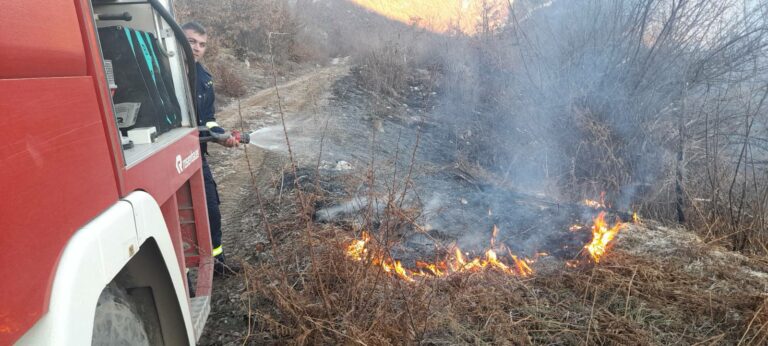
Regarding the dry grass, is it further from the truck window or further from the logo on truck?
the truck window

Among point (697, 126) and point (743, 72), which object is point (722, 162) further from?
point (743, 72)

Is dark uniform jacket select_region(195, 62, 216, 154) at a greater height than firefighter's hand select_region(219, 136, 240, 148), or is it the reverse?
dark uniform jacket select_region(195, 62, 216, 154)

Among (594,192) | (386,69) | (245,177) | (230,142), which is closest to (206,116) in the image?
(230,142)

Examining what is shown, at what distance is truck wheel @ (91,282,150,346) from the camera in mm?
1438

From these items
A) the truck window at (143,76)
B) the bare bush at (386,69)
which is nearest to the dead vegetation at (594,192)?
the truck window at (143,76)

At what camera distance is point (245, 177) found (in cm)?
690

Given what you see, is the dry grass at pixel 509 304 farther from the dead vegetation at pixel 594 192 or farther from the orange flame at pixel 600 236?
the orange flame at pixel 600 236

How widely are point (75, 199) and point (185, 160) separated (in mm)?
1306

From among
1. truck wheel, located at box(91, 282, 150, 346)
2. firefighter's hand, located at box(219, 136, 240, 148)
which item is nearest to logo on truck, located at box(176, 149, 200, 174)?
firefighter's hand, located at box(219, 136, 240, 148)

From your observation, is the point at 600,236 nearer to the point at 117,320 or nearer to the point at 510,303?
the point at 510,303

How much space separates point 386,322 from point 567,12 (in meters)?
7.20

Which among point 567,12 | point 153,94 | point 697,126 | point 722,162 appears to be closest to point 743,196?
point 722,162

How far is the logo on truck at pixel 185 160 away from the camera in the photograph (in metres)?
2.26

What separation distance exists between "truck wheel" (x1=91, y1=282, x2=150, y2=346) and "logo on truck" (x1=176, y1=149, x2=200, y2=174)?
780 millimetres
